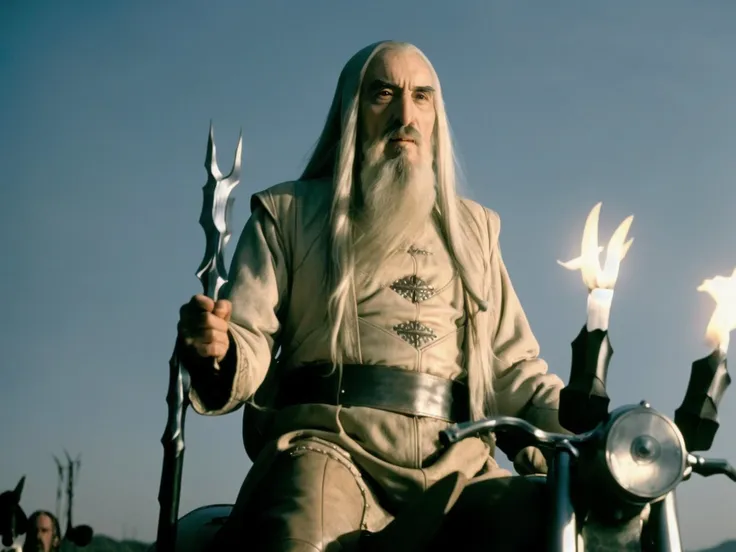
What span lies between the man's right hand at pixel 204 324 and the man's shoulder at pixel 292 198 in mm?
849

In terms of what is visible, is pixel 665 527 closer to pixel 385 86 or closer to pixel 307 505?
pixel 307 505

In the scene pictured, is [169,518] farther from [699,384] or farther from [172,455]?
[699,384]

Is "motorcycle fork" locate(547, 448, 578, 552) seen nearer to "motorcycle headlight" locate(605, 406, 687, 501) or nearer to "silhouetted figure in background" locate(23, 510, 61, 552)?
"motorcycle headlight" locate(605, 406, 687, 501)

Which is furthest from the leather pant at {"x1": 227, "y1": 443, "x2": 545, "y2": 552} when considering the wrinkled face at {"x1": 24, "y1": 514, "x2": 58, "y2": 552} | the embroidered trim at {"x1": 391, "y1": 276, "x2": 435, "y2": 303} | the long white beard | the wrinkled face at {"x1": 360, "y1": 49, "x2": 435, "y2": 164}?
the wrinkled face at {"x1": 24, "y1": 514, "x2": 58, "y2": 552}

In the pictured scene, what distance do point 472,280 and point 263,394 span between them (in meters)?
0.81

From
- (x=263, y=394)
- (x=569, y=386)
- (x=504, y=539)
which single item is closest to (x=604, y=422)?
(x=569, y=386)

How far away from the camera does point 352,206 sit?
4266 millimetres

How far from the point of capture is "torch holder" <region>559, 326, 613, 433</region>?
300 centimetres

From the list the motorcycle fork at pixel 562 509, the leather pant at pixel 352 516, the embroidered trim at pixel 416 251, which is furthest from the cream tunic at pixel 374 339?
the motorcycle fork at pixel 562 509

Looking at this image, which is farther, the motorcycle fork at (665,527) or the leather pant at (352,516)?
the leather pant at (352,516)

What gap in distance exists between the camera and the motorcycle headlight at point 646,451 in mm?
2846

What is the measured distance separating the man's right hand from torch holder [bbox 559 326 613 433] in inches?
38.9

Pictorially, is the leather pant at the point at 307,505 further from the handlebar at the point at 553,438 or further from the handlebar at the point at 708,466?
the handlebar at the point at 708,466

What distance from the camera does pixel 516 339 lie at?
14.5 feet
